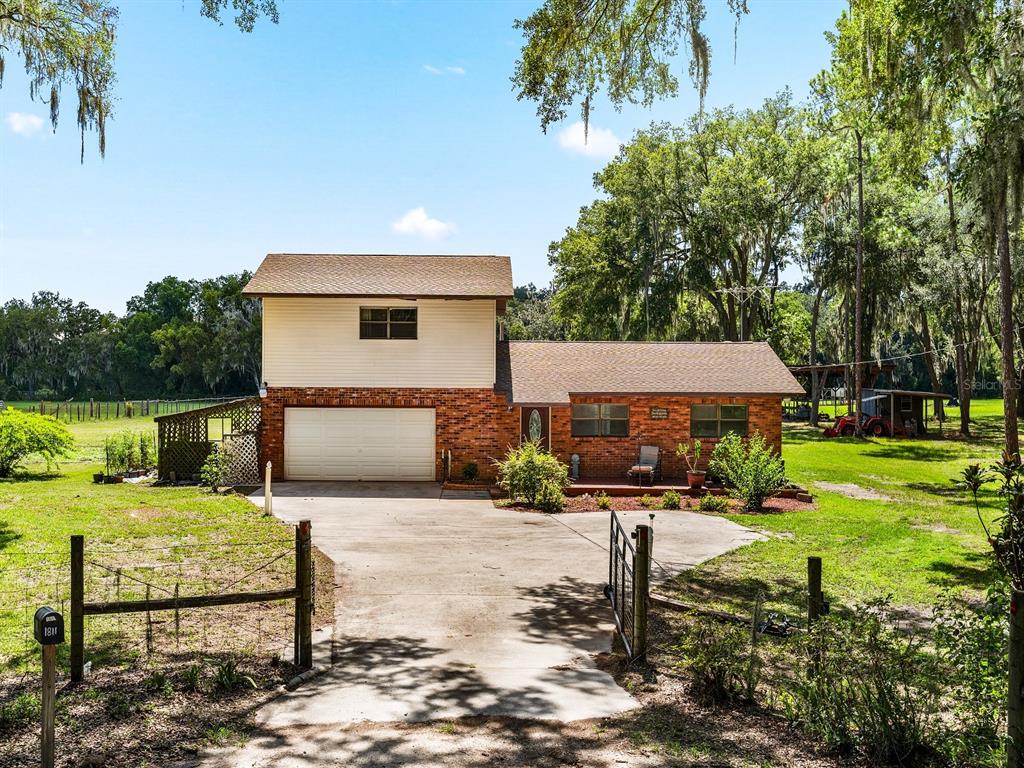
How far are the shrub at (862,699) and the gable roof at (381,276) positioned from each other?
52.3ft

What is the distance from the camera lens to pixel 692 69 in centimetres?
1181

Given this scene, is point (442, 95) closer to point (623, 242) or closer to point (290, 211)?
point (290, 211)

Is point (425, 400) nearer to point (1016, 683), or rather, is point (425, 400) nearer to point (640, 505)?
point (640, 505)

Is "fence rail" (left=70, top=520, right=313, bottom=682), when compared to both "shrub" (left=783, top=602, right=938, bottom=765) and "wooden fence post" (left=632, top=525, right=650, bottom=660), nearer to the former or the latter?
"wooden fence post" (left=632, top=525, right=650, bottom=660)

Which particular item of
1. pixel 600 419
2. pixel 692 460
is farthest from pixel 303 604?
pixel 692 460

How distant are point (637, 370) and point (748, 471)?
5.68 meters

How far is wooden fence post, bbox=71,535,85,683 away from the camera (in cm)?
611

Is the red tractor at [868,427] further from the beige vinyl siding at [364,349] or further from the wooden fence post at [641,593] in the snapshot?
the wooden fence post at [641,593]

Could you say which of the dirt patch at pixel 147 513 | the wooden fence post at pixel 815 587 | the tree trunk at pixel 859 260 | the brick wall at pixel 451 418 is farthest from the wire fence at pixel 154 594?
the tree trunk at pixel 859 260

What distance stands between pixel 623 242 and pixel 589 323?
5053 mm

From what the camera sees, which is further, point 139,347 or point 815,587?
point 139,347

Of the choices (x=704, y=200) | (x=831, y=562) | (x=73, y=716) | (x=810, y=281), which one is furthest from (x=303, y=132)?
(x=810, y=281)

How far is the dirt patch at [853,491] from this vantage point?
19.2 metres

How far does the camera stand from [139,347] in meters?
78.9
